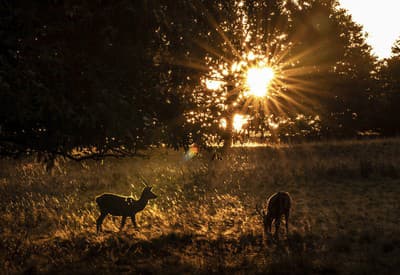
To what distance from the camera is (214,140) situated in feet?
29.8

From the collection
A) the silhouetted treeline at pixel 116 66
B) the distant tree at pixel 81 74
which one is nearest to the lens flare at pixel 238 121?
the silhouetted treeline at pixel 116 66

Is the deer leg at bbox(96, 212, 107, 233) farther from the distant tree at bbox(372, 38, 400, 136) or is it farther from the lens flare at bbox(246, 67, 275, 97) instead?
the distant tree at bbox(372, 38, 400, 136)

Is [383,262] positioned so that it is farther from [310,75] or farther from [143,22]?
[310,75]

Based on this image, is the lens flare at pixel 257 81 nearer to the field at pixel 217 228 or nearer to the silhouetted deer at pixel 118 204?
the field at pixel 217 228

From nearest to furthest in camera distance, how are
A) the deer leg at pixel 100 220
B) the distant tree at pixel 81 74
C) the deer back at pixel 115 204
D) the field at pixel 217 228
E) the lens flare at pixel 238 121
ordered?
the distant tree at pixel 81 74
the field at pixel 217 228
the lens flare at pixel 238 121
the deer back at pixel 115 204
the deer leg at pixel 100 220

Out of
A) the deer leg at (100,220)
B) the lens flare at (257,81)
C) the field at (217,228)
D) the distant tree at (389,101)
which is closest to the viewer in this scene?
the field at (217,228)

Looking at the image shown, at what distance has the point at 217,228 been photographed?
11.1m

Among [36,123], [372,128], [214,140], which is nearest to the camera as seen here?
[36,123]

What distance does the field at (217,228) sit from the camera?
26.6 ft

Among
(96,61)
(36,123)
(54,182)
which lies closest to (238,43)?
(96,61)

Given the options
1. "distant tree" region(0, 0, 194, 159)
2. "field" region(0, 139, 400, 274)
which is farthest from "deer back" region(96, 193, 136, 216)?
"distant tree" region(0, 0, 194, 159)

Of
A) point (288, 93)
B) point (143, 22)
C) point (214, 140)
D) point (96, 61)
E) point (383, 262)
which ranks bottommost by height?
point (383, 262)

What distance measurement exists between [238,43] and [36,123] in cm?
461

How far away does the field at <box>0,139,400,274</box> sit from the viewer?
8.12 m
